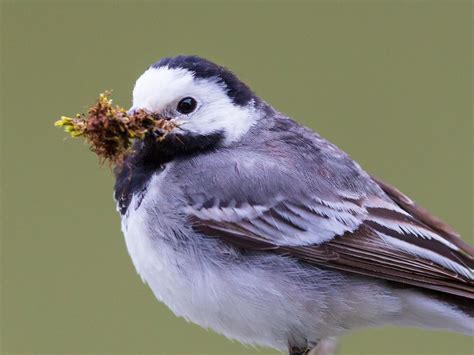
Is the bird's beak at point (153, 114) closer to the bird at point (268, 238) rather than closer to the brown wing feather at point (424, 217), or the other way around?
the bird at point (268, 238)

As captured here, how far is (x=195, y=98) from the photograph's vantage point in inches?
249

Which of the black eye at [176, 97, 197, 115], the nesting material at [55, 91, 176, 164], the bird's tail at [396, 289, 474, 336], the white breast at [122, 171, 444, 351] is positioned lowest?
the bird's tail at [396, 289, 474, 336]

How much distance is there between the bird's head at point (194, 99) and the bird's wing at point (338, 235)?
0.37m

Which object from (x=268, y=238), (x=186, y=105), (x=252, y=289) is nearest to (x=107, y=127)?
(x=186, y=105)

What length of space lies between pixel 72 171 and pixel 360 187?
321cm

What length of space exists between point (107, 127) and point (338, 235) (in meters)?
1.27

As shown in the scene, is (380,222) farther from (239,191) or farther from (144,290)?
(144,290)

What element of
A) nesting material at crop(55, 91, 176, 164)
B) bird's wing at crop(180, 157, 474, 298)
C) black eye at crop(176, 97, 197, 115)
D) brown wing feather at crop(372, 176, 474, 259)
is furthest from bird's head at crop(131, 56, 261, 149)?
brown wing feather at crop(372, 176, 474, 259)

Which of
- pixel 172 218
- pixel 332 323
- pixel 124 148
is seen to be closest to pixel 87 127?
pixel 124 148

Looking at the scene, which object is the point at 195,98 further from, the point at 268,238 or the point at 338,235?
the point at 338,235

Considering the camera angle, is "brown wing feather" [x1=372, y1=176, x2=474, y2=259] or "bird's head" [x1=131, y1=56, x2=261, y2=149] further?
"brown wing feather" [x1=372, y1=176, x2=474, y2=259]

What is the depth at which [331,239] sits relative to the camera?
6004 millimetres

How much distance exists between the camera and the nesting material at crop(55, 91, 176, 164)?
237 inches

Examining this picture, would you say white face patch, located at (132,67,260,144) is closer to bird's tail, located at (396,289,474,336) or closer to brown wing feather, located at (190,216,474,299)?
brown wing feather, located at (190,216,474,299)
